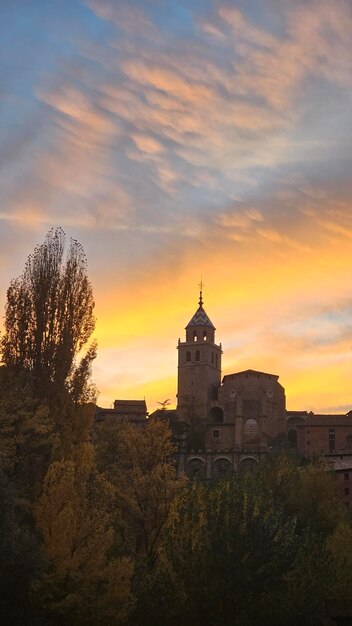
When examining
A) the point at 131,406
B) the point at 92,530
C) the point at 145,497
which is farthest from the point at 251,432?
the point at 92,530

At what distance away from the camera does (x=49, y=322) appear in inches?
1357

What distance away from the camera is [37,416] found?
30453 mm

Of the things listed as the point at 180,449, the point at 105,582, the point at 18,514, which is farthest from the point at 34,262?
the point at 180,449

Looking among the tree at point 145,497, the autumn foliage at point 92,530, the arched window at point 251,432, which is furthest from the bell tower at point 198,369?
the autumn foliage at point 92,530

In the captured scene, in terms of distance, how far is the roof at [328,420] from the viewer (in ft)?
294

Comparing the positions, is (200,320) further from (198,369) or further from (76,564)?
(76,564)

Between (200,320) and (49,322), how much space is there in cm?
8026

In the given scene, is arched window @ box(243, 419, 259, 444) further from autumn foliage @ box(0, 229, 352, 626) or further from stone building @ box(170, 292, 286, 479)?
autumn foliage @ box(0, 229, 352, 626)

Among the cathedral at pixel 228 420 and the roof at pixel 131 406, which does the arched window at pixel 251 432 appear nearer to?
the cathedral at pixel 228 420

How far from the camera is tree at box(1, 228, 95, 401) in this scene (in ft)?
111

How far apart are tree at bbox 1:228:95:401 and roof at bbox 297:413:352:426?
58.4 meters

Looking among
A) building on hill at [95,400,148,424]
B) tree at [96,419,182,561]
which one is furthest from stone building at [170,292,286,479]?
tree at [96,419,182,561]

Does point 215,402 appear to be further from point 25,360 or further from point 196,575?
point 196,575

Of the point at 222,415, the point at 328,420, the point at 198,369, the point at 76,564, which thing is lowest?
the point at 76,564
